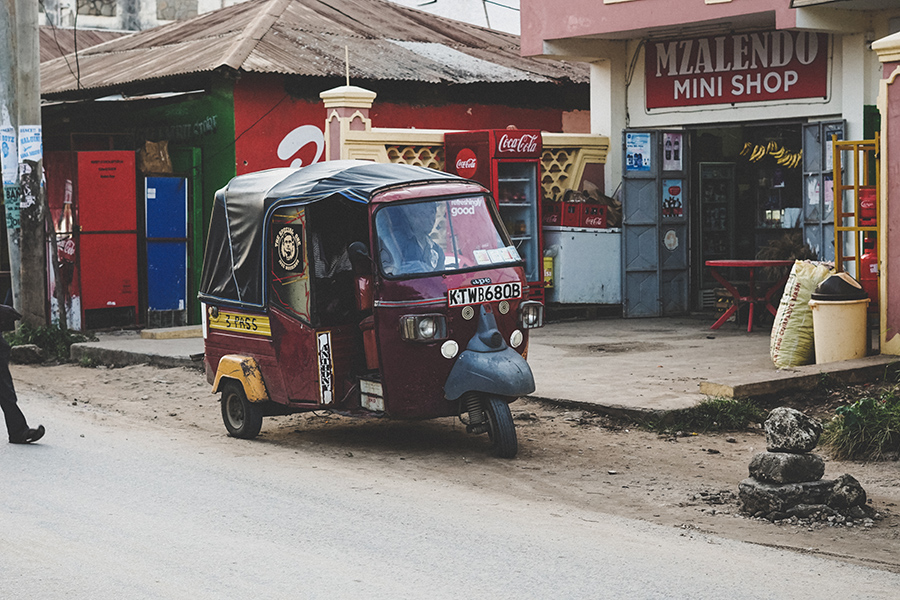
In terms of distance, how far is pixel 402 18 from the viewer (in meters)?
22.5

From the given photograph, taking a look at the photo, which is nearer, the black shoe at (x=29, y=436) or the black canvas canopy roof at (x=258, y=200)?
the black canvas canopy roof at (x=258, y=200)

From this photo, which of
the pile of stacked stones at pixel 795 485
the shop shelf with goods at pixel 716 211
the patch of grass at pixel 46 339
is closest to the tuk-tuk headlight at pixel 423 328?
the pile of stacked stones at pixel 795 485

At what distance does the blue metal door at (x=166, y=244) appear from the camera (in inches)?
690

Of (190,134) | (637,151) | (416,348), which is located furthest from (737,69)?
(416,348)

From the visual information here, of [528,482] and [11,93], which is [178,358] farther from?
[528,482]

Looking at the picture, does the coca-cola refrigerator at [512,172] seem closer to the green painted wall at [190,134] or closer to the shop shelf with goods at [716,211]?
the shop shelf with goods at [716,211]

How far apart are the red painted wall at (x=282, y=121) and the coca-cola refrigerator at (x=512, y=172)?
8.32 feet

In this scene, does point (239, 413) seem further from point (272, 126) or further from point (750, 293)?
point (272, 126)

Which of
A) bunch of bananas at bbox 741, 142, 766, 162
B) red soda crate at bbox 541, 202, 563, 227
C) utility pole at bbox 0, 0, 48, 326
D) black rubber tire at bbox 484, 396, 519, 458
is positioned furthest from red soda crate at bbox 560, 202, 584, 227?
black rubber tire at bbox 484, 396, 519, 458

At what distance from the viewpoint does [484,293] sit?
337 inches

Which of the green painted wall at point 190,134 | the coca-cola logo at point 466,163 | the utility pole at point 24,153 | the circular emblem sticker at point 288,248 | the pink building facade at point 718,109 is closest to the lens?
the circular emblem sticker at point 288,248

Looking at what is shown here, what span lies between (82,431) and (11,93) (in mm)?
7007

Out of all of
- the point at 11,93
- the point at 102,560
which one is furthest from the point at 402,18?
the point at 102,560

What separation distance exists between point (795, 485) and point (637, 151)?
1058cm
